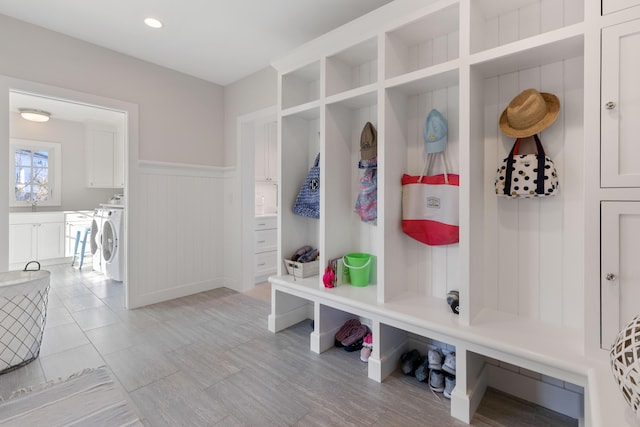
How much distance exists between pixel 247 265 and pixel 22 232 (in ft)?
12.1

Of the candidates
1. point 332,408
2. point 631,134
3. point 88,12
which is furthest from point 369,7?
point 332,408

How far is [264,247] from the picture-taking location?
398 centimetres

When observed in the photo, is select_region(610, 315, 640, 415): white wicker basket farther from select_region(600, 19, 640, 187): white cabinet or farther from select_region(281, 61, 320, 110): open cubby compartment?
select_region(281, 61, 320, 110): open cubby compartment

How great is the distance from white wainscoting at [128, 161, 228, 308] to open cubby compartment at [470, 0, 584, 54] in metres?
2.89

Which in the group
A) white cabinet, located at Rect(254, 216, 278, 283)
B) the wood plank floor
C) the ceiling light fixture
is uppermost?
the ceiling light fixture

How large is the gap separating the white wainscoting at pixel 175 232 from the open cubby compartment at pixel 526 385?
290cm

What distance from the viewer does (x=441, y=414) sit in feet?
5.09

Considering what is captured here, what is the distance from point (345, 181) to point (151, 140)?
210 cm

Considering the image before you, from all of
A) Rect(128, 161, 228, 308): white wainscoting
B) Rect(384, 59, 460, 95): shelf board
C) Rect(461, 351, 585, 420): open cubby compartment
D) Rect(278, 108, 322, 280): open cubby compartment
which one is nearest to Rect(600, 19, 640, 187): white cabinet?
Rect(384, 59, 460, 95): shelf board

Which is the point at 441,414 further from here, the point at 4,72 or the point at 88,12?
the point at 4,72

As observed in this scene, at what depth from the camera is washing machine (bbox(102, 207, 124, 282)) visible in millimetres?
3725

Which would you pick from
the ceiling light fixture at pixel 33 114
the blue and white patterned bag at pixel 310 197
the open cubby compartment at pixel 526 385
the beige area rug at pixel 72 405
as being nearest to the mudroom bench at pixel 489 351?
the open cubby compartment at pixel 526 385

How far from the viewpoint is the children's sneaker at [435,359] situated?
178 centimetres

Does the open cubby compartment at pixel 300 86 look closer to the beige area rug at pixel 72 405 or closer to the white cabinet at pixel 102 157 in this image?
the beige area rug at pixel 72 405
